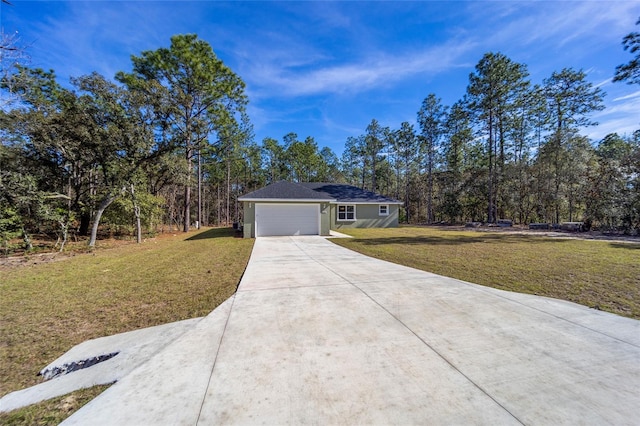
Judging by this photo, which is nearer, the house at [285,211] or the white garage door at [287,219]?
the house at [285,211]

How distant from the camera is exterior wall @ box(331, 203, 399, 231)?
63.7ft

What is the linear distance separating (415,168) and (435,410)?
34396 millimetres

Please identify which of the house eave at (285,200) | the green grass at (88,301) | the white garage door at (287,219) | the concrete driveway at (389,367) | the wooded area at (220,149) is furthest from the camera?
the white garage door at (287,219)

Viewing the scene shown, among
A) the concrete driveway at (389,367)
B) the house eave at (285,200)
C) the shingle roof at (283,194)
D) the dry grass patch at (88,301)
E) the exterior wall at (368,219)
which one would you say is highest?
the shingle roof at (283,194)

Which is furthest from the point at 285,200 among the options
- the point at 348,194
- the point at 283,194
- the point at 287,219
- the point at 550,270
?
the point at 550,270

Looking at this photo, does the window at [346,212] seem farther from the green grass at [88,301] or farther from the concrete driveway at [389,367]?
the concrete driveway at [389,367]

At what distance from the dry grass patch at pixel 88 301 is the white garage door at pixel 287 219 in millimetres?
6305

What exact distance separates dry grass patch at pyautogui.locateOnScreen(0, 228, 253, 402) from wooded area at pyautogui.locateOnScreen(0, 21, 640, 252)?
15.8 feet

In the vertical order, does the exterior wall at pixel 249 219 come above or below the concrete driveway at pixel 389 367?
above

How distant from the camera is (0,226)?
29.2 feet

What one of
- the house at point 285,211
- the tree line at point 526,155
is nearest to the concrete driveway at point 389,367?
the house at point 285,211

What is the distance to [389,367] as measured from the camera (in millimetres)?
2254

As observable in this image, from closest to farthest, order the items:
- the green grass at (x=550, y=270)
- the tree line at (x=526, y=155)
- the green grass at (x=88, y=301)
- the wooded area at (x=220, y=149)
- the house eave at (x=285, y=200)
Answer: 1. the green grass at (x=88, y=301)
2. the green grass at (x=550, y=270)
3. the wooded area at (x=220, y=149)
4. the house eave at (x=285, y=200)
5. the tree line at (x=526, y=155)

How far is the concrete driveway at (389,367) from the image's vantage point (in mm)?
1728
